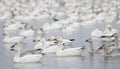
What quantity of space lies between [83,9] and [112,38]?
19116 mm

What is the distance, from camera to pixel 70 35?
29.8m

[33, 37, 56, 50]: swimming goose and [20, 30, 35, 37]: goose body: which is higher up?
[20, 30, 35, 37]: goose body

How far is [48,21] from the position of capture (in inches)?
1533

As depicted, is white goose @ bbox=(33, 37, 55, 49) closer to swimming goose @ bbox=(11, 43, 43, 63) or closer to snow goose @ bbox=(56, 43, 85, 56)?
snow goose @ bbox=(56, 43, 85, 56)

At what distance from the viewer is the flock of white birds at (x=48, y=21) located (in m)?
23.0

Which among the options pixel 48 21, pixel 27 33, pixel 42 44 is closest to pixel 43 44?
pixel 42 44

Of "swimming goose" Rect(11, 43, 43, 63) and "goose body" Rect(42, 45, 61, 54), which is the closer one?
"swimming goose" Rect(11, 43, 43, 63)

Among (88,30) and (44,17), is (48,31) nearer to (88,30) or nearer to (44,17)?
(88,30)

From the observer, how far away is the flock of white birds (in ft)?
75.4

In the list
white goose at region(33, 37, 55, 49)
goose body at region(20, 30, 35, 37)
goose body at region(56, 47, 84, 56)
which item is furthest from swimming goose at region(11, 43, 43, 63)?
goose body at region(20, 30, 35, 37)

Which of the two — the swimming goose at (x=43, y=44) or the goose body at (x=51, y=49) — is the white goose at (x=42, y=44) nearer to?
Result: the swimming goose at (x=43, y=44)

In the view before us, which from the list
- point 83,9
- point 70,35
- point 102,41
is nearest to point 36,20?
point 83,9

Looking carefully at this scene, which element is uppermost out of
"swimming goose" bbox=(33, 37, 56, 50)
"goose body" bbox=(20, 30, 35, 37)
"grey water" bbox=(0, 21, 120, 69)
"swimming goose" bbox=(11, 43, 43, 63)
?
"goose body" bbox=(20, 30, 35, 37)

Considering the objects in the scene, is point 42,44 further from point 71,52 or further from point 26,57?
point 26,57
